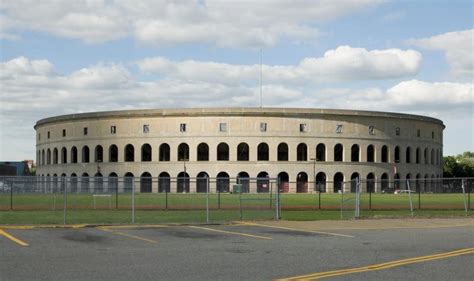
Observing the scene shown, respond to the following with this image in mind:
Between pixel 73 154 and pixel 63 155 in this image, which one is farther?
pixel 63 155

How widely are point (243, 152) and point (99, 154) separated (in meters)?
27.1

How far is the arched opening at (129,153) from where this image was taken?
403ft

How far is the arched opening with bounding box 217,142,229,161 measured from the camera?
390ft

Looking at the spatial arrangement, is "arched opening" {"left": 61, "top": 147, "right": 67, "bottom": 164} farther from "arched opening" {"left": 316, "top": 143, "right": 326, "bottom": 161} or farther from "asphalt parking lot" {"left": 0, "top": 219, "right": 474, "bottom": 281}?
"asphalt parking lot" {"left": 0, "top": 219, "right": 474, "bottom": 281}

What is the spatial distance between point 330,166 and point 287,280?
10683 centimetres

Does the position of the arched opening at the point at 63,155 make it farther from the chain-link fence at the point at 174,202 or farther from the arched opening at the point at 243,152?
the chain-link fence at the point at 174,202

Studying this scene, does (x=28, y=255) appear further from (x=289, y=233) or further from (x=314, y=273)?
(x=289, y=233)

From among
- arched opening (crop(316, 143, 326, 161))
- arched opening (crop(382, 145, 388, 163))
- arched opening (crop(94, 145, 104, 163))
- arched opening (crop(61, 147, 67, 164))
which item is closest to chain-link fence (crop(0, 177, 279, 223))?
arched opening (crop(316, 143, 326, 161))

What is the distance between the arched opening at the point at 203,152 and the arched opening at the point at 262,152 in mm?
9006

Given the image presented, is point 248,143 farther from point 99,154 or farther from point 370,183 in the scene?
point 370,183

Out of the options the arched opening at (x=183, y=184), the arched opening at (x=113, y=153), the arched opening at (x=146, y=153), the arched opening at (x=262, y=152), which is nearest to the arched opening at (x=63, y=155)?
the arched opening at (x=113, y=153)

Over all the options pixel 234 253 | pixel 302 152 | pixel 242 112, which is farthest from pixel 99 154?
pixel 234 253

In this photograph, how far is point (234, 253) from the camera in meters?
18.0

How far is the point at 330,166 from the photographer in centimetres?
11906
